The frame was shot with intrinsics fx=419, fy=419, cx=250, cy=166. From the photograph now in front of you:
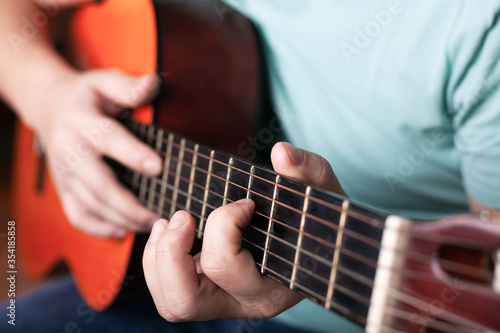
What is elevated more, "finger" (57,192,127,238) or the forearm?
the forearm

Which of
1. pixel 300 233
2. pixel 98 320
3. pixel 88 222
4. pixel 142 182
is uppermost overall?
pixel 300 233

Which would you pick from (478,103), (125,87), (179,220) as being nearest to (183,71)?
(125,87)

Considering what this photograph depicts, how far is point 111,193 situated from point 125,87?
17cm

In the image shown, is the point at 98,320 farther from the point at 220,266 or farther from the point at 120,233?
the point at 220,266

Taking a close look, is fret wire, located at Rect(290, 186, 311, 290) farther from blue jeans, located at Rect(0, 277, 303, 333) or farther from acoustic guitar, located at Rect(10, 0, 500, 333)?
blue jeans, located at Rect(0, 277, 303, 333)

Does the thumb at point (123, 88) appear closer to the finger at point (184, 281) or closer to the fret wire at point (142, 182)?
the fret wire at point (142, 182)

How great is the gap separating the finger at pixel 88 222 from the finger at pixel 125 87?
20cm

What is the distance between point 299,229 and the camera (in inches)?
14.2

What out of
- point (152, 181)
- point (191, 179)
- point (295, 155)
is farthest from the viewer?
point (152, 181)

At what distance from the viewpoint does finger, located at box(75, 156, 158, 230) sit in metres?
0.62

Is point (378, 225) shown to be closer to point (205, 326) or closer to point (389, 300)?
point (389, 300)

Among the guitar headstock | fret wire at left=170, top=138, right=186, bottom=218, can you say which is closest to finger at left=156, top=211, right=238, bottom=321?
fret wire at left=170, top=138, right=186, bottom=218

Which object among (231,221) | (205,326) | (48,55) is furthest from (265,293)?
(48,55)

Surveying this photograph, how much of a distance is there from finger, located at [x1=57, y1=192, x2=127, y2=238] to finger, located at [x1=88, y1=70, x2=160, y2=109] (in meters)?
0.20
